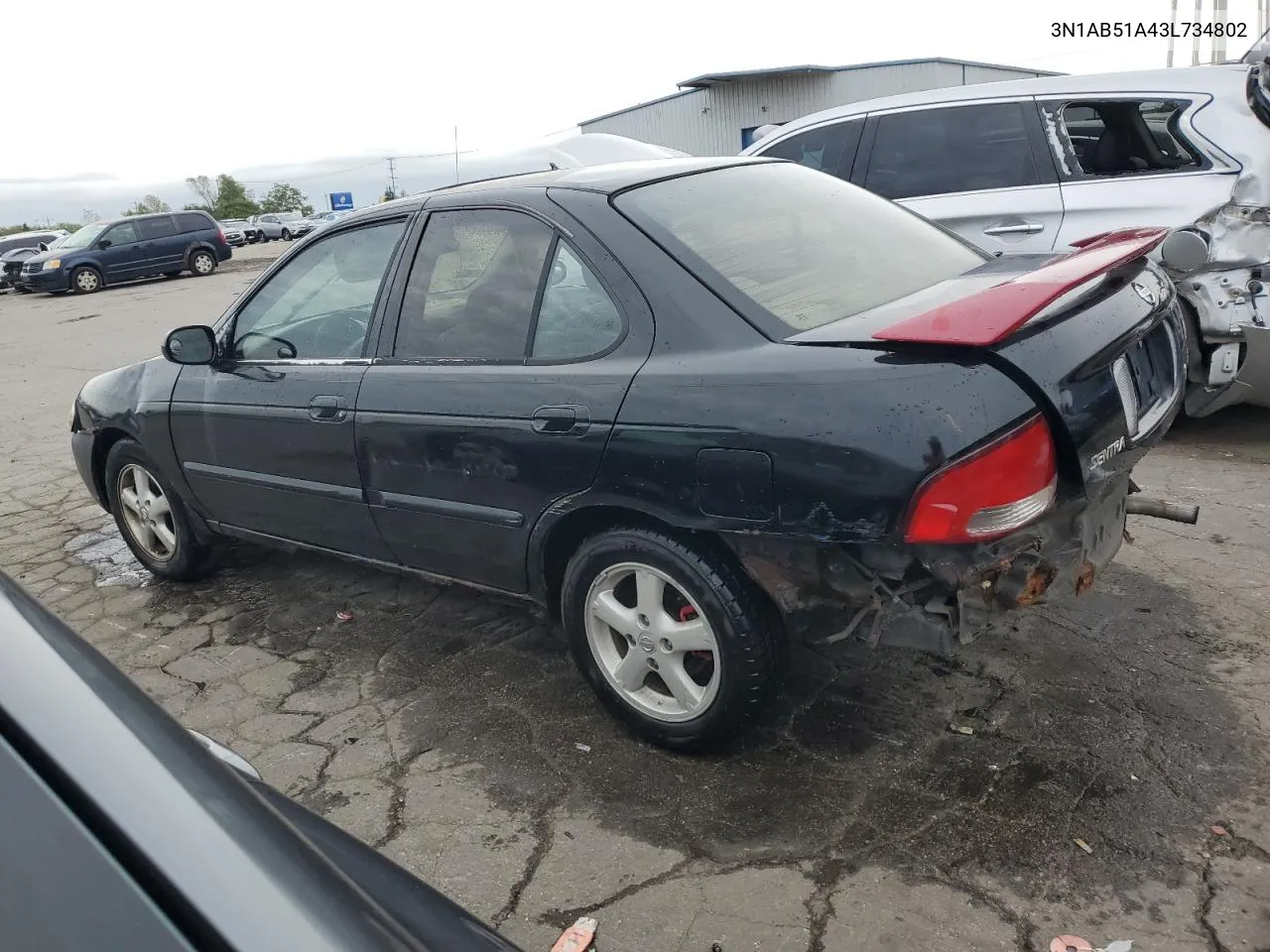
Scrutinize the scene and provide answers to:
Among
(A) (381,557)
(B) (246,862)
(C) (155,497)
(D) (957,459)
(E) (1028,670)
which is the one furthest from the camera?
(C) (155,497)

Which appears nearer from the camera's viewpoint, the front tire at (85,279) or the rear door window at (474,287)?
the rear door window at (474,287)

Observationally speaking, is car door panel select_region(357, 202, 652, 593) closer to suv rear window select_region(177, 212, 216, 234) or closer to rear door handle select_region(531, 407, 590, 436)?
rear door handle select_region(531, 407, 590, 436)

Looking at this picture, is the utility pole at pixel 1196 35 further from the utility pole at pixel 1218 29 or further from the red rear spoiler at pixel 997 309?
the red rear spoiler at pixel 997 309

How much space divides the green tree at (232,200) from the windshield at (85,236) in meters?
67.9

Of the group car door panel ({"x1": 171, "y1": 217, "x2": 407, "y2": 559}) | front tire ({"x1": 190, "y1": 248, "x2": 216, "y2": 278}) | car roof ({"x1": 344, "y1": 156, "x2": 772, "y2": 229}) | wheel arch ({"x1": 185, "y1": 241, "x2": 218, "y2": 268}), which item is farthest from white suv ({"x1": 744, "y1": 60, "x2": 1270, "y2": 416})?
front tire ({"x1": 190, "y1": 248, "x2": 216, "y2": 278})

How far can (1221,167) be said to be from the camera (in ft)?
16.9

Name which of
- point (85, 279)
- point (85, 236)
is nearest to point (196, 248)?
point (85, 236)

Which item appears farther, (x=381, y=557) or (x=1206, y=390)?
(x=1206, y=390)

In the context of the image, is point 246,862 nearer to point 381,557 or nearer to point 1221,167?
point 381,557

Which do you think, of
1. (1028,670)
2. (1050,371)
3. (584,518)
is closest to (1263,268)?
(1028,670)

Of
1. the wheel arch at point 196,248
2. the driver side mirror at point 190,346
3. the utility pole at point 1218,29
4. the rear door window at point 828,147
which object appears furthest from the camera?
the wheel arch at point 196,248

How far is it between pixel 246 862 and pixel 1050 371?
201 centimetres

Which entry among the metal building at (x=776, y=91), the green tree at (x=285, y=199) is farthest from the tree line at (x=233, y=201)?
the metal building at (x=776, y=91)

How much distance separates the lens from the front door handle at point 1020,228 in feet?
18.7
